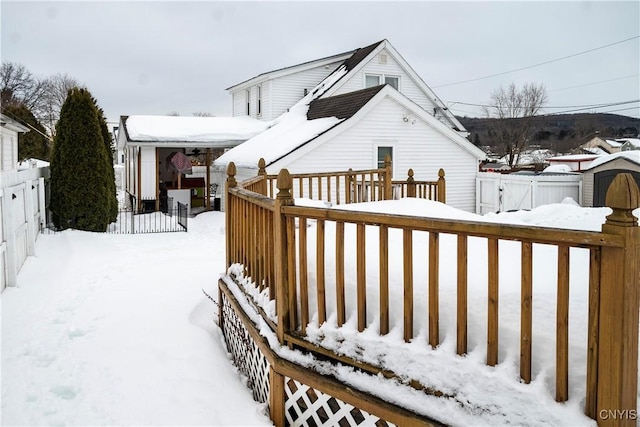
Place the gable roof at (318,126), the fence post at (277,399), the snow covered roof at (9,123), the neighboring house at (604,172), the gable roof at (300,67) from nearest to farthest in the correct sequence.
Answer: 1. the fence post at (277,399)
2. the snow covered roof at (9,123)
3. the gable roof at (318,126)
4. the neighboring house at (604,172)
5. the gable roof at (300,67)

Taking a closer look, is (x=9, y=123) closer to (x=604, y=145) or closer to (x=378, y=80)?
(x=378, y=80)

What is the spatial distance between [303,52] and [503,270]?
117 feet

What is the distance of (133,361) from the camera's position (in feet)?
13.8

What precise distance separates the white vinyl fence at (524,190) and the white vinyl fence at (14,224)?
546 inches

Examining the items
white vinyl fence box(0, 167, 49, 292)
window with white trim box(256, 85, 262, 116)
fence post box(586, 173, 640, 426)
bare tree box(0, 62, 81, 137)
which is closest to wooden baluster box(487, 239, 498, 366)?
fence post box(586, 173, 640, 426)

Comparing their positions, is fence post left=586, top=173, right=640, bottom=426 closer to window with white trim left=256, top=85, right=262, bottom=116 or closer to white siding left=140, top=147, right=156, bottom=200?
white siding left=140, top=147, right=156, bottom=200

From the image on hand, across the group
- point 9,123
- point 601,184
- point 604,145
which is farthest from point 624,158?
point 604,145

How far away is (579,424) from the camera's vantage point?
192 centimetres

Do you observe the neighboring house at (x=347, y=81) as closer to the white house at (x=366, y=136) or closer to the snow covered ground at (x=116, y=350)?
the white house at (x=366, y=136)

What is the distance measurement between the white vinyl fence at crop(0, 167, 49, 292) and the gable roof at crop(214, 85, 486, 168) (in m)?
6.29

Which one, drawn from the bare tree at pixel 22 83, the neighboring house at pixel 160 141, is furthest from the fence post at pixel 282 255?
the bare tree at pixel 22 83

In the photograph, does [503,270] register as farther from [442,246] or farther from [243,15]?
[243,15]

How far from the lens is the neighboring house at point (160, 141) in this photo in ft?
54.6

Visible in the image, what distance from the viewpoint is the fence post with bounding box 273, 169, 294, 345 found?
325 cm
